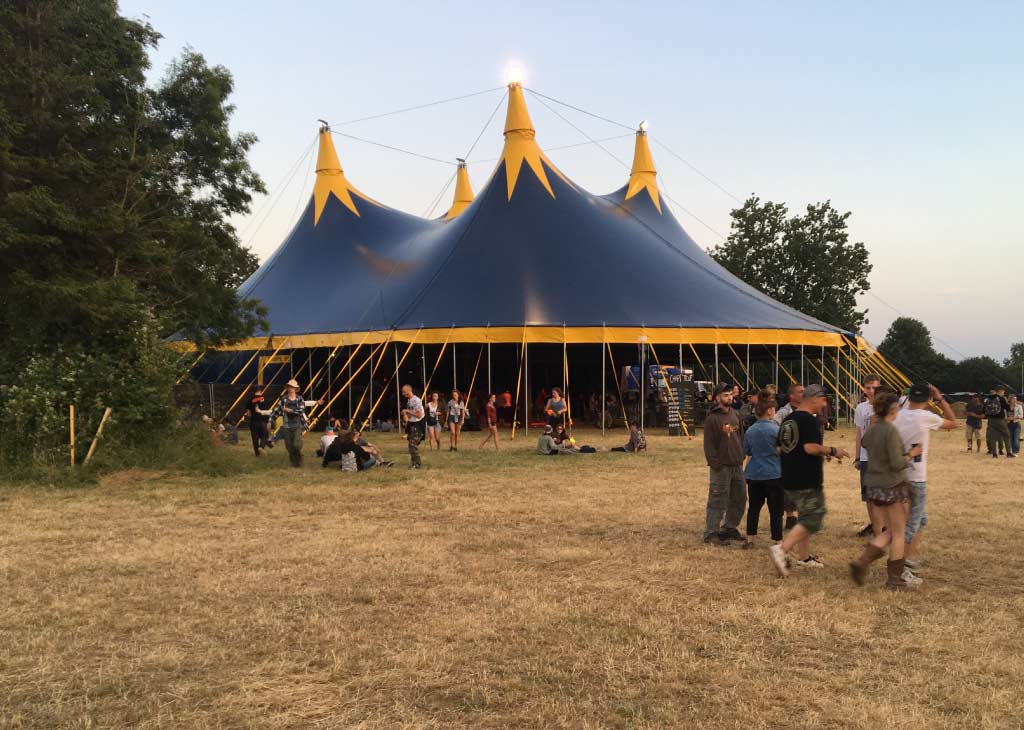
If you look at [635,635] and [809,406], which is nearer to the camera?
[635,635]

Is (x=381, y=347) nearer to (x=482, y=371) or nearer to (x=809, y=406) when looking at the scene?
(x=482, y=371)

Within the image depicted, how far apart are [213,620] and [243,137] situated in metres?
13.1

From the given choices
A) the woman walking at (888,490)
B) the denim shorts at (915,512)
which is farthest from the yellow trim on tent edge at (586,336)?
the woman walking at (888,490)

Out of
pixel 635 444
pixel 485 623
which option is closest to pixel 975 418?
pixel 635 444

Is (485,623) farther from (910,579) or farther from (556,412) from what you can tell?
(556,412)

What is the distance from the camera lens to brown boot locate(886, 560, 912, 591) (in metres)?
4.89

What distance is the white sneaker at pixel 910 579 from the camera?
4.96 m

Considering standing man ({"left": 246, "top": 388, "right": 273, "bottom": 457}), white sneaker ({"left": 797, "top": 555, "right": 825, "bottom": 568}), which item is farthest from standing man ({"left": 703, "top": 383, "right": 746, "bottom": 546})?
standing man ({"left": 246, "top": 388, "right": 273, "bottom": 457})

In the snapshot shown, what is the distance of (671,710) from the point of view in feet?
10.5

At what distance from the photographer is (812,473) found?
17.5 feet

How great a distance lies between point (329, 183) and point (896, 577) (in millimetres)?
23102

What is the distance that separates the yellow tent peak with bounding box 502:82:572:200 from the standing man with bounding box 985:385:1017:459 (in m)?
12.0

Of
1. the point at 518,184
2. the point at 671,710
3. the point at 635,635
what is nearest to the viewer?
the point at 671,710

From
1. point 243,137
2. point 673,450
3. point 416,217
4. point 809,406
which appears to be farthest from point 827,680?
point 416,217
